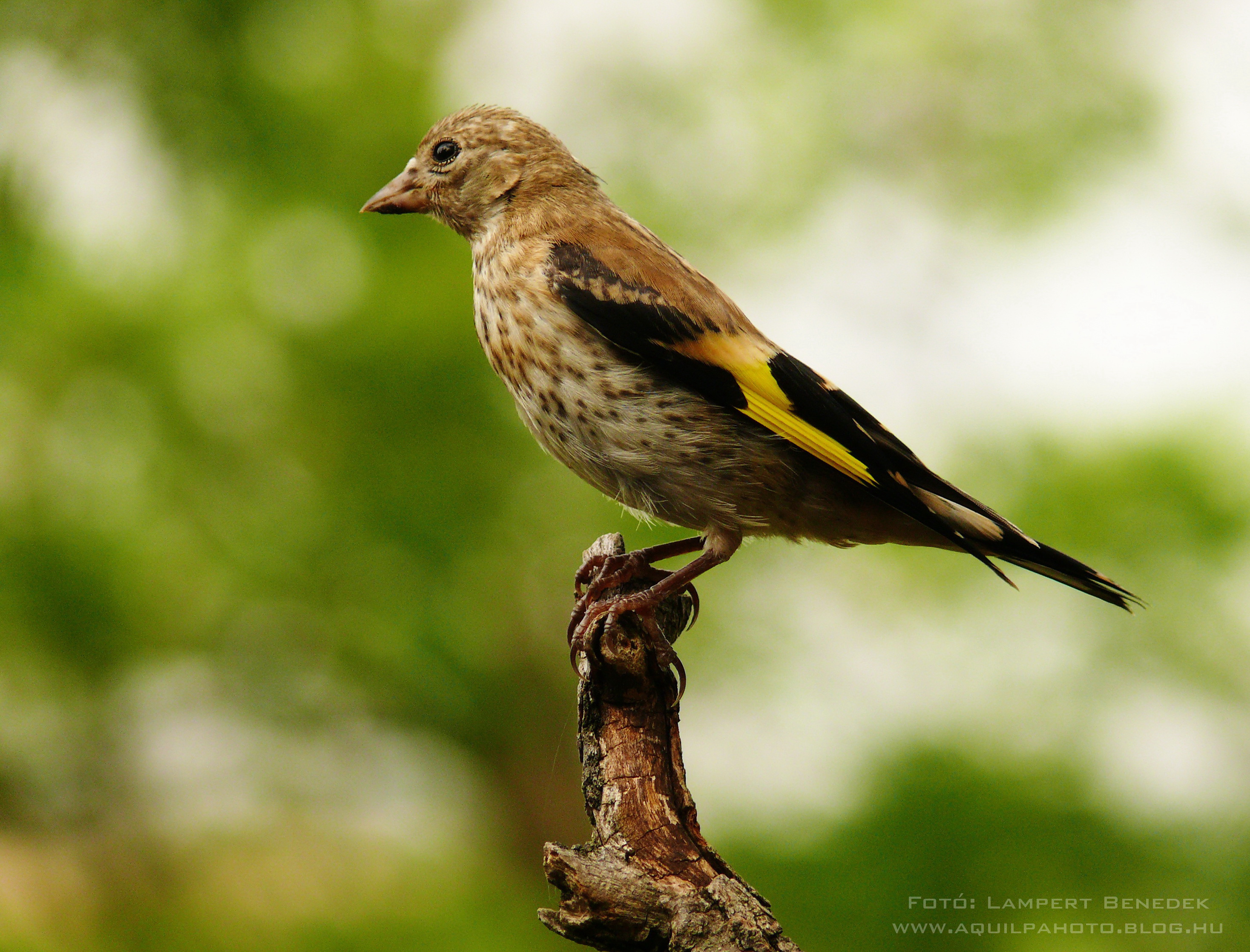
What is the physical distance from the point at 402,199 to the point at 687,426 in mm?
1037

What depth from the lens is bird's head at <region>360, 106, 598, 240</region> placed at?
2.53 m

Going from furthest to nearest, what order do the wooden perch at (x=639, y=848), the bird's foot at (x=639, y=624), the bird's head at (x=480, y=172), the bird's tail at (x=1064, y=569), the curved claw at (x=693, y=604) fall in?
the bird's head at (x=480, y=172)
the curved claw at (x=693, y=604)
the bird's tail at (x=1064, y=569)
the bird's foot at (x=639, y=624)
the wooden perch at (x=639, y=848)

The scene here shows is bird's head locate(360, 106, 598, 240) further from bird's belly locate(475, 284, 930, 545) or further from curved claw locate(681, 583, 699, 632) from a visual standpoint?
curved claw locate(681, 583, 699, 632)

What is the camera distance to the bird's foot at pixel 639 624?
6.17ft

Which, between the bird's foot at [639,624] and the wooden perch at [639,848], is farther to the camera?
the bird's foot at [639,624]

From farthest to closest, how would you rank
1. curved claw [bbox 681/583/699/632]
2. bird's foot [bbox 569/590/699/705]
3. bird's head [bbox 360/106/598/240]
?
bird's head [bbox 360/106/598/240], curved claw [bbox 681/583/699/632], bird's foot [bbox 569/590/699/705]

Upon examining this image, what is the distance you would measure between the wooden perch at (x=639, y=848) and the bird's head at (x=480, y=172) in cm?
103

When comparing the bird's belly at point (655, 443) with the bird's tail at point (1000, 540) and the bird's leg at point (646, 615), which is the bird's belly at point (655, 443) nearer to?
the bird's tail at point (1000, 540)

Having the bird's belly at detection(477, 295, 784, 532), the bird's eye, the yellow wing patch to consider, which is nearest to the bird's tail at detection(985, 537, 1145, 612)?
the yellow wing patch

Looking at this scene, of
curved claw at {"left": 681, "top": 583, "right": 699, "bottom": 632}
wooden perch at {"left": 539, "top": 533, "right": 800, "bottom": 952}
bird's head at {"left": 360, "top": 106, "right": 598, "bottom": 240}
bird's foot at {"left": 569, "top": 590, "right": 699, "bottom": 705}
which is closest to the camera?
wooden perch at {"left": 539, "top": 533, "right": 800, "bottom": 952}

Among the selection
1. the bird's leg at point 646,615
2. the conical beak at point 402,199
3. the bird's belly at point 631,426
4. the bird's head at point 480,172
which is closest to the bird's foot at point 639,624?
the bird's leg at point 646,615

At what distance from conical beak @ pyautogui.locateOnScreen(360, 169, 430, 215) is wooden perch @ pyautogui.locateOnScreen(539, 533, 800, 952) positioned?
1141mm

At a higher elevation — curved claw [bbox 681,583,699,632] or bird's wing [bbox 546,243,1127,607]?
bird's wing [bbox 546,243,1127,607]

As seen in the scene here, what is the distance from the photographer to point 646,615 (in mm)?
1927
